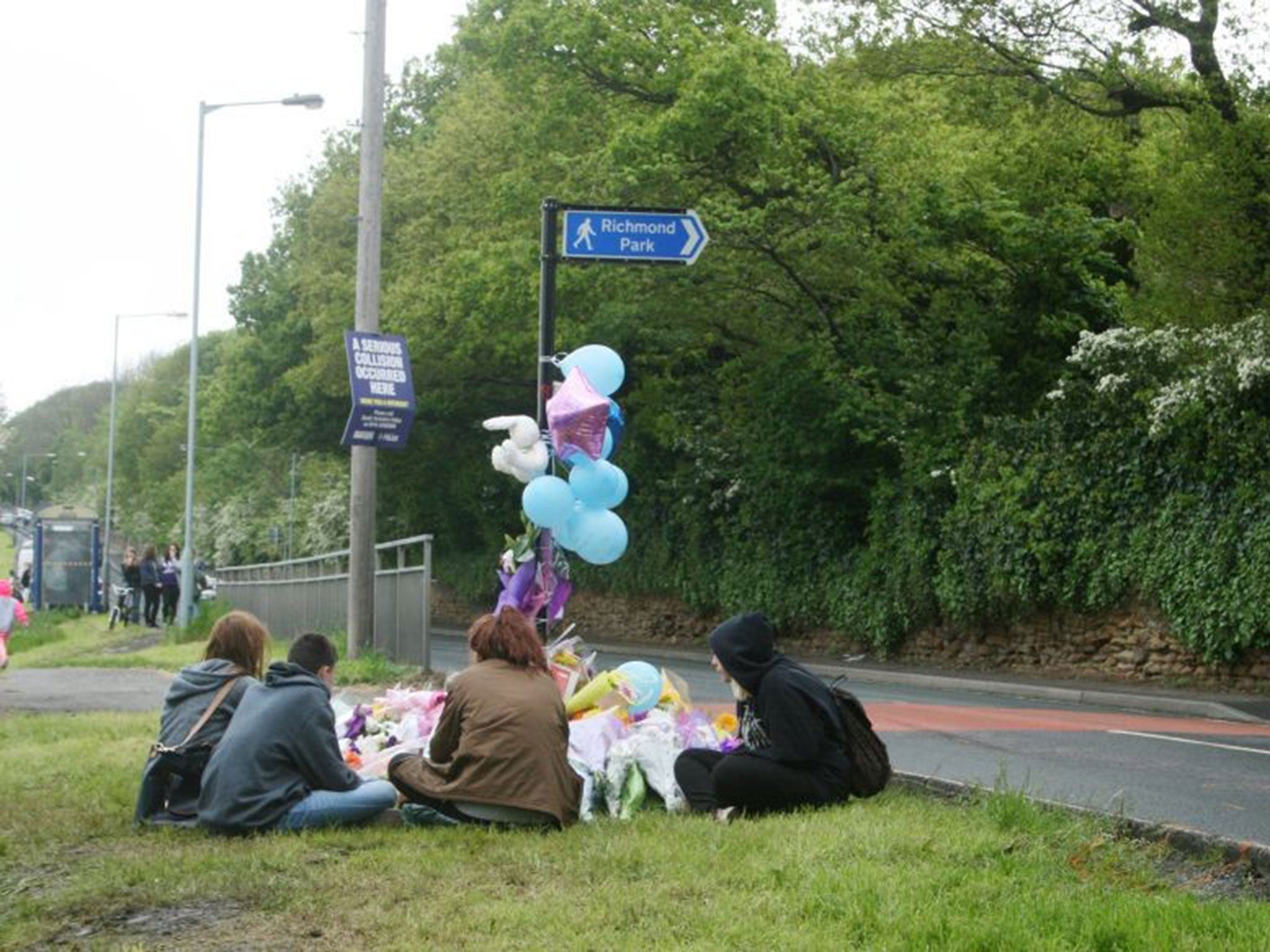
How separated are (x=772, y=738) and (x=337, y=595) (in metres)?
18.0

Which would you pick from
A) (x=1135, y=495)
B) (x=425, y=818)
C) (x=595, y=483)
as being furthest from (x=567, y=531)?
(x=1135, y=495)

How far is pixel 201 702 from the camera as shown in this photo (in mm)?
9273

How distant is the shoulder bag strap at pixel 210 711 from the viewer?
909 cm

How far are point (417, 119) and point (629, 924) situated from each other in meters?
48.8

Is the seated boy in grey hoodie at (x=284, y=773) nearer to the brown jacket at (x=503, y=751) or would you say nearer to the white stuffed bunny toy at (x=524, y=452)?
the brown jacket at (x=503, y=751)

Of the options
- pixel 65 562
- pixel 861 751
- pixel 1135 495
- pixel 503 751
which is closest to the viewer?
pixel 503 751

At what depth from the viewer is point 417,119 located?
52906 millimetres

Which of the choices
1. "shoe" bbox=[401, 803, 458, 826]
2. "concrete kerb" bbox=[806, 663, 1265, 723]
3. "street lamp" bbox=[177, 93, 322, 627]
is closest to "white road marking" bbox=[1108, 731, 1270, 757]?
→ "concrete kerb" bbox=[806, 663, 1265, 723]

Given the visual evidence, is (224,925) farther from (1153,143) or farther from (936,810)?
(1153,143)

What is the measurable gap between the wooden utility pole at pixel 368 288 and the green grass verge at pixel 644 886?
10.1m

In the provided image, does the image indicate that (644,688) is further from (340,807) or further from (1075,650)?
(1075,650)

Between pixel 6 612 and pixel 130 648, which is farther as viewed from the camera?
pixel 130 648

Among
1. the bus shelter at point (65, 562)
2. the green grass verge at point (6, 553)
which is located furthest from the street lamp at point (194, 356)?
the green grass verge at point (6, 553)

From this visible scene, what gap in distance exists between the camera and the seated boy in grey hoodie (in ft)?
28.3
